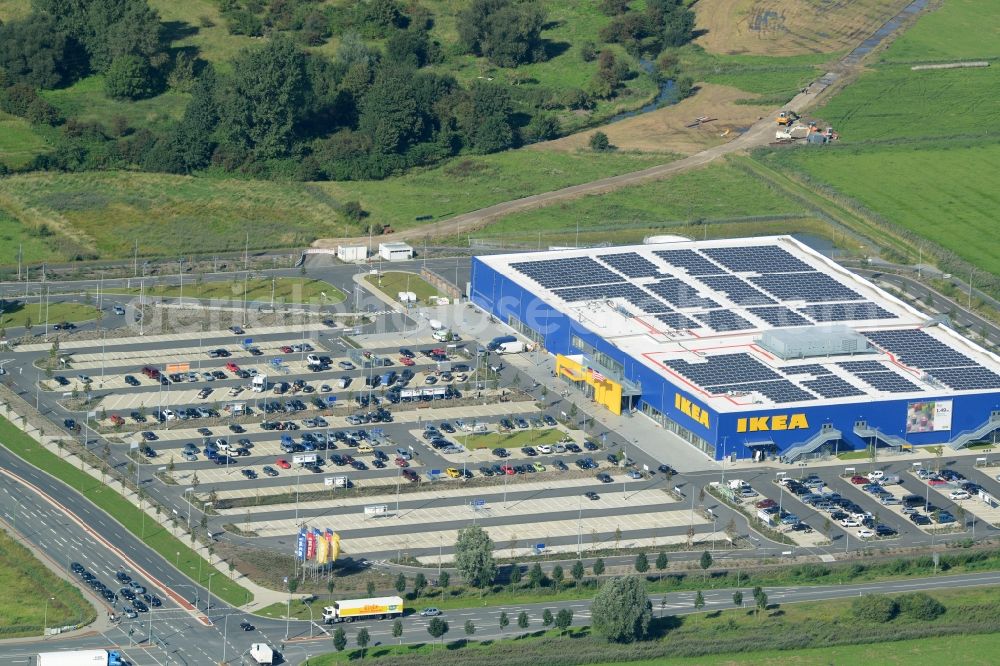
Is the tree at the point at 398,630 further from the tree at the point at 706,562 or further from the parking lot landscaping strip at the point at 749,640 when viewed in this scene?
the tree at the point at 706,562

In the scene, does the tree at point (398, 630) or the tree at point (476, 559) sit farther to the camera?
the tree at point (476, 559)

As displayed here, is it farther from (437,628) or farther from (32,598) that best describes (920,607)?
(32,598)

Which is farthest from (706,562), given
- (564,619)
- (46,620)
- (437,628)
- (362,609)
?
(46,620)

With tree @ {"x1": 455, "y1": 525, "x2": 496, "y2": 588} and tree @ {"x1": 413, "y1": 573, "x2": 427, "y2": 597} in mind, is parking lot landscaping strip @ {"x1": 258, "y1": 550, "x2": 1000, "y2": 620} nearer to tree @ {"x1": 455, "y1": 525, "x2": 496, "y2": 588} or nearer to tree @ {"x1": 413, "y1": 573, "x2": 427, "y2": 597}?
tree @ {"x1": 413, "y1": 573, "x2": 427, "y2": 597}

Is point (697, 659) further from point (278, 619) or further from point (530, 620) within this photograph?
point (278, 619)

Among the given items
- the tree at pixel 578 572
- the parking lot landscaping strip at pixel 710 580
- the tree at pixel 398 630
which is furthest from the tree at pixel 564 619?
the tree at pixel 398 630

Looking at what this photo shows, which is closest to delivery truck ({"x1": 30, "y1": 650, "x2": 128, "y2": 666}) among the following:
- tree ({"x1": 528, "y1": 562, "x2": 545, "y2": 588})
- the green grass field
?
the green grass field
